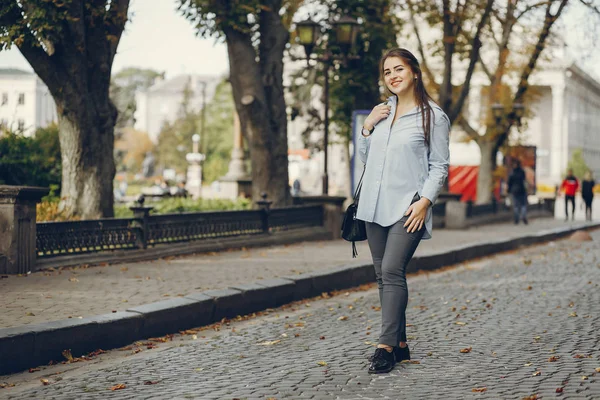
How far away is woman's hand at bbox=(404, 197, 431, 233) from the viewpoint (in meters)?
5.82

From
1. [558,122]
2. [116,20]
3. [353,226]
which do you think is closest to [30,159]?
[116,20]

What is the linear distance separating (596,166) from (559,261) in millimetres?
103717

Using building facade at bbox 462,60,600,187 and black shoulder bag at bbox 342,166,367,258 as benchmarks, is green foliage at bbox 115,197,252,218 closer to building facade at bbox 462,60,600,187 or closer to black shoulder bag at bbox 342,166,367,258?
black shoulder bag at bbox 342,166,367,258

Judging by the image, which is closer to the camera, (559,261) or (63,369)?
(63,369)

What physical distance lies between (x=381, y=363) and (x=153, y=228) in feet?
25.5

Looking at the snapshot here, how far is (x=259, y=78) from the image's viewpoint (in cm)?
1814

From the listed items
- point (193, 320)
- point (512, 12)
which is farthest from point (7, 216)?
point (512, 12)

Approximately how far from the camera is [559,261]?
15.5 metres

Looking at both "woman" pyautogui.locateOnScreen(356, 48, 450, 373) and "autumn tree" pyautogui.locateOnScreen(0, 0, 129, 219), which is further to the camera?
"autumn tree" pyautogui.locateOnScreen(0, 0, 129, 219)

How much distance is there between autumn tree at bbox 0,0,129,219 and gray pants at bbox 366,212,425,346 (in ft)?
26.7

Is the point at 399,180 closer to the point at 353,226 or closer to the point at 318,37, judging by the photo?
the point at 353,226

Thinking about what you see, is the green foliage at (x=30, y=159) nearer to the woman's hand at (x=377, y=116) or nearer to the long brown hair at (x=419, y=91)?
the woman's hand at (x=377, y=116)

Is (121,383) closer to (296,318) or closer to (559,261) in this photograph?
(296,318)

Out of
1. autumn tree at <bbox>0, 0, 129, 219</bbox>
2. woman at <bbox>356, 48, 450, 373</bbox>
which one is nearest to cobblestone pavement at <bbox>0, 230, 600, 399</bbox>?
Answer: woman at <bbox>356, 48, 450, 373</bbox>
